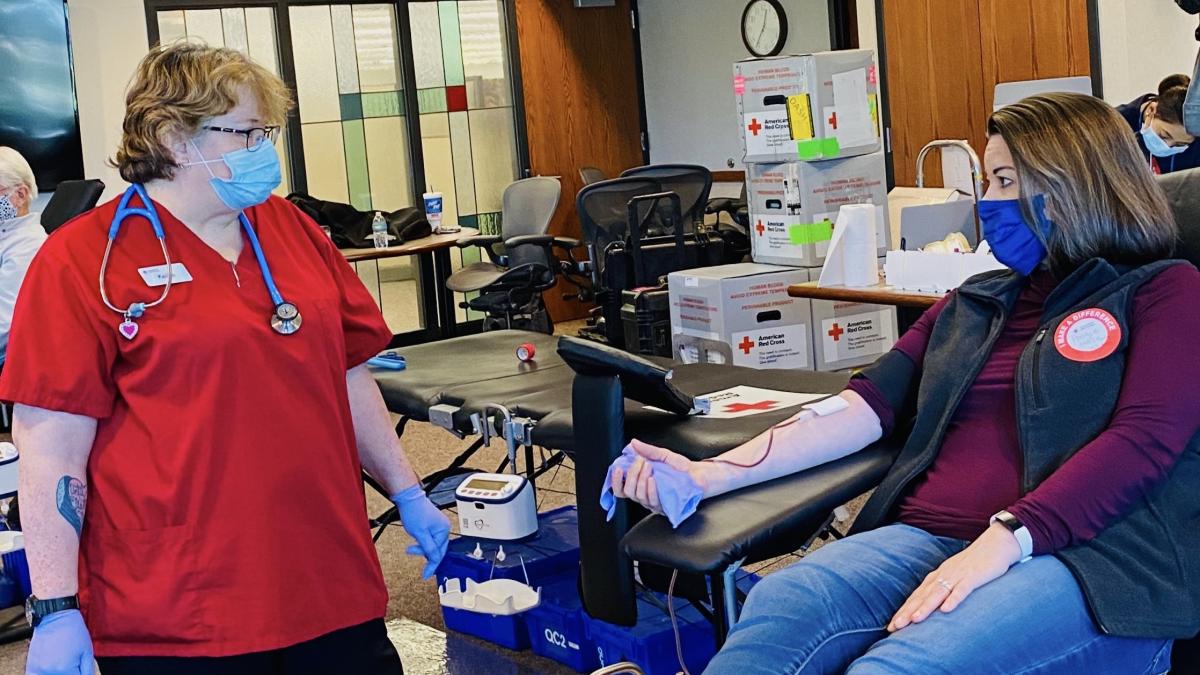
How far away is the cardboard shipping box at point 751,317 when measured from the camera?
4.87 m

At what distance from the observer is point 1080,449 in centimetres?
176

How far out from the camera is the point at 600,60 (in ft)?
28.3

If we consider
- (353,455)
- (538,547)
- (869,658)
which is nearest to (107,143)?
(538,547)

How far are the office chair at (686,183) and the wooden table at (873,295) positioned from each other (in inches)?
85.2

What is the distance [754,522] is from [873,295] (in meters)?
2.25

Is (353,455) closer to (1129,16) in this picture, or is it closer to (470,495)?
(470,495)

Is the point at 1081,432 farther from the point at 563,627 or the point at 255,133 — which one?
the point at 563,627

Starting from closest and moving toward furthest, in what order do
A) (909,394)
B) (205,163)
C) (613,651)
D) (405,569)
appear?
1. (205,163)
2. (909,394)
3. (613,651)
4. (405,569)

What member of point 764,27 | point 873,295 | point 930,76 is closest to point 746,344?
point 873,295

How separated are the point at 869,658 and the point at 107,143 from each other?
6318mm

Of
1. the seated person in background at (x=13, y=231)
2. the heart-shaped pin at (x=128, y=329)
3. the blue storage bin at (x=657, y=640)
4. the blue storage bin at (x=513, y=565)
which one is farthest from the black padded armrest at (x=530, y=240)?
the heart-shaped pin at (x=128, y=329)

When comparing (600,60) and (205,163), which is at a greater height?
(600,60)

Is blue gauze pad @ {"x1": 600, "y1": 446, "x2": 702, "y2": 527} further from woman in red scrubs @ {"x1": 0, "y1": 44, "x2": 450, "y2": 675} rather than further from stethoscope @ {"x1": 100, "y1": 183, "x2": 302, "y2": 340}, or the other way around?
stethoscope @ {"x1": 100, "y1": 183, "x2": 302, "y2": 340}

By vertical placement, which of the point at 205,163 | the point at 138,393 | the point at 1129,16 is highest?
the point at 1129,16
